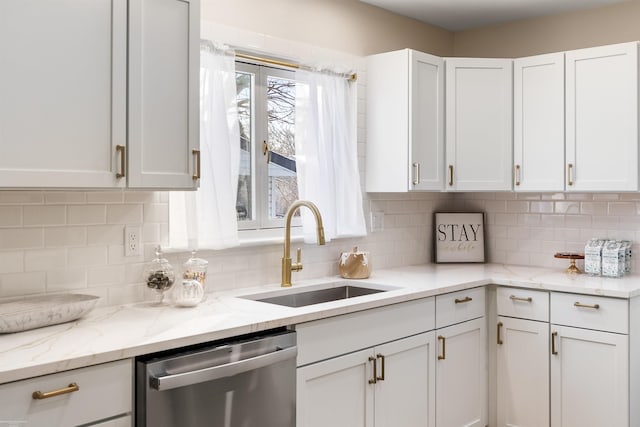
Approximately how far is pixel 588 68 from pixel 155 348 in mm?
2785

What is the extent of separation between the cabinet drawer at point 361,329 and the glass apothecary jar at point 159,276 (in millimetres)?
572

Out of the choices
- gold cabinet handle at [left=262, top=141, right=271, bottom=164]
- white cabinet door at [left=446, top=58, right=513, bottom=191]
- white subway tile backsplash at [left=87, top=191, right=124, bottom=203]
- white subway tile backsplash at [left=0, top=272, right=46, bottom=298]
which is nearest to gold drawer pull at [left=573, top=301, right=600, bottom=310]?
white cabinet door at [left=446, top=58, right=513, bottom=191]

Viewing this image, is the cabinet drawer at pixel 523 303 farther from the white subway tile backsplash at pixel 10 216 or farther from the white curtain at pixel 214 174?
the white subway tile backsplash at pixel 10 216

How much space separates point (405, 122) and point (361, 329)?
1.34 m

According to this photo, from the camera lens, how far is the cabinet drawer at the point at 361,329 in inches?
95.1

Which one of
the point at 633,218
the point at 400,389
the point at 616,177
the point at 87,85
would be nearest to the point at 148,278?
the point at 87,85

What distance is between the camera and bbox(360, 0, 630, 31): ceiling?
12.1 ft

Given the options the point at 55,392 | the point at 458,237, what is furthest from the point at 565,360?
the point at 55,392

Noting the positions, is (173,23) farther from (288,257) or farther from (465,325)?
(465,325)

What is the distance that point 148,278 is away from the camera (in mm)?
2490

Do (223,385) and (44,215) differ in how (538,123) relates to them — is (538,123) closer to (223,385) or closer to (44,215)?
(223,385)

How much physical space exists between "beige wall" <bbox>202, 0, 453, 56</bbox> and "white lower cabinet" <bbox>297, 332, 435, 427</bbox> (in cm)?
163

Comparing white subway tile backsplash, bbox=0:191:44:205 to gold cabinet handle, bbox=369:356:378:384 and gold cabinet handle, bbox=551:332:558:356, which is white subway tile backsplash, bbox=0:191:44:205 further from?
gold cabinet handle, bbox=551:332:558:356

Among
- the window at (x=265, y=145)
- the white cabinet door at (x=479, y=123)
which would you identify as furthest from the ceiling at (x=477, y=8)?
the window at (x=265, y=145)
